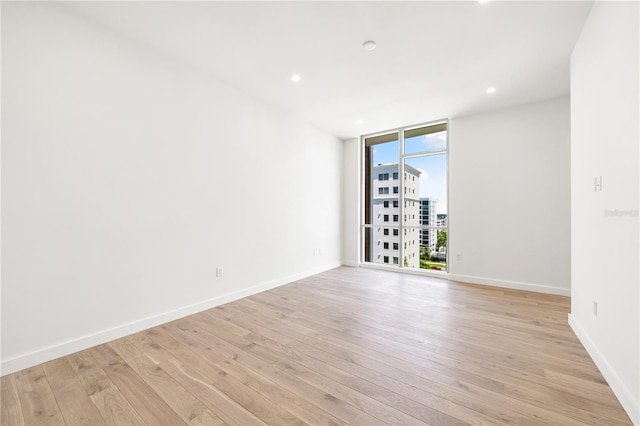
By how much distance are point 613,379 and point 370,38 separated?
321 centimetres

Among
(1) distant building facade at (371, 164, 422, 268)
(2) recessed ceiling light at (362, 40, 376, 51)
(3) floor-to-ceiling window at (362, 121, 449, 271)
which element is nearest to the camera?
(2) recessed ceiling light at (362, 40, 376, 51)

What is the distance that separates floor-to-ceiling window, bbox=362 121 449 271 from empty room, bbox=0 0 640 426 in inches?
31.9

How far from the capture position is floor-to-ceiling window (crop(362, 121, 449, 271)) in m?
4.93

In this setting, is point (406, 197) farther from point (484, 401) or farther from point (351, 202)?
point (484, 401)

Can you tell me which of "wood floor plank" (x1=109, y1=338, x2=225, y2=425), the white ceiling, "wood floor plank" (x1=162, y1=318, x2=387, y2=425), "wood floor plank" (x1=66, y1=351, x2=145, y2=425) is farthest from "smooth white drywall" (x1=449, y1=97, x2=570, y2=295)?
"wood floor plank" (x1=66, y1=351, x2=145, y2=425)

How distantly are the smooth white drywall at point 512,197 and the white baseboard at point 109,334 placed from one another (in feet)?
11.7

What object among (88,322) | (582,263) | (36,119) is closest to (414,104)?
(582,263)

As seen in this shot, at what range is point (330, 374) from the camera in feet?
6.19

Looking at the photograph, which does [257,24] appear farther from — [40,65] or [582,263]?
[582,263]

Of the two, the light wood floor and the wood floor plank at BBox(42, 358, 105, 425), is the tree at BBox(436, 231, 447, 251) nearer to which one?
the light wood floor

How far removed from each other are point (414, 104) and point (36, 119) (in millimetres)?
4279

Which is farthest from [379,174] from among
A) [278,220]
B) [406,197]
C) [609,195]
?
[609,195]

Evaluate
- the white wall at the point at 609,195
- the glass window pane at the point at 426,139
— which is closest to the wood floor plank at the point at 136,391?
the white wall at the point at 609,195

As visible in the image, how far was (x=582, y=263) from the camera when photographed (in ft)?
7.68
